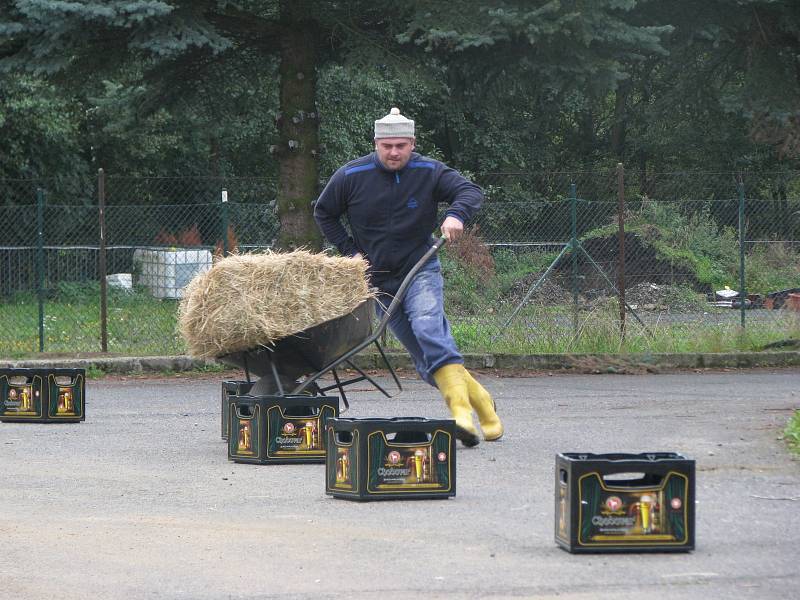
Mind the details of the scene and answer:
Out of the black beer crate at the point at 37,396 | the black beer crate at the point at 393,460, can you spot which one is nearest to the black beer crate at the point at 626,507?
the black beer crate at the point at 393,460

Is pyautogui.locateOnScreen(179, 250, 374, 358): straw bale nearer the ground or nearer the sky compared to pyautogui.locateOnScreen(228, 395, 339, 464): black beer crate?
nearer the sky

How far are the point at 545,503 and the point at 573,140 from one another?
42868mm

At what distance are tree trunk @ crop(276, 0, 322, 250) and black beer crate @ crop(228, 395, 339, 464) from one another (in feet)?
30.0

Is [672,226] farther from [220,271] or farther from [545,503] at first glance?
[545,503]

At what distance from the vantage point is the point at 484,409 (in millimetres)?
9117

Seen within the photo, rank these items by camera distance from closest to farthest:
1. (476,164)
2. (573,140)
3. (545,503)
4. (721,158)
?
(545,503) → (721,158) → (476,164) → (573,140)

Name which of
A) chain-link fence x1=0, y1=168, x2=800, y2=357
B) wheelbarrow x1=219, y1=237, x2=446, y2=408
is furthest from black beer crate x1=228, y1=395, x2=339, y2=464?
chain-link fence x1=0, y1=168, x2=800, y2=357

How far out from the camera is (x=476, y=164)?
135 ft

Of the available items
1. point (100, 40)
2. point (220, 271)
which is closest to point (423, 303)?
point (220, 271)

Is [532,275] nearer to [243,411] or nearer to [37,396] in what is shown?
[37,396]

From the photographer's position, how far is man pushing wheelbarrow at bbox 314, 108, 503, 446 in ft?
29.1

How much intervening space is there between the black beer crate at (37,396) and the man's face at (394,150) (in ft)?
10.5

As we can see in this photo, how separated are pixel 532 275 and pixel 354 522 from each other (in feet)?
35.7

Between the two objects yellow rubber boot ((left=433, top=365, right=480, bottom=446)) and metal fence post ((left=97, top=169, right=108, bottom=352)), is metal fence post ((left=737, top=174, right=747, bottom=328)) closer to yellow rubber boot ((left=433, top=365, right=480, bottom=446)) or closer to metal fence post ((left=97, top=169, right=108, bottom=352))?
metal fence post ((left=97, top=169, right=108, bottom=352))
